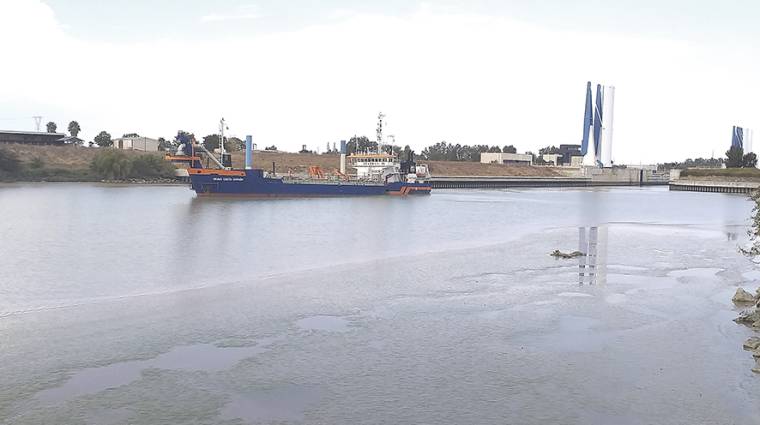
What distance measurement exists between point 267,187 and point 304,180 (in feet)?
17.2

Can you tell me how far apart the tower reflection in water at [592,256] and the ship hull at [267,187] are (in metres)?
29.6

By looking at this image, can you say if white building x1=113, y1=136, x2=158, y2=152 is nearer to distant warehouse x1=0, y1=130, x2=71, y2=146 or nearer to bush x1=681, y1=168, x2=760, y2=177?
distant warehouse x1=0, y1=130, x2=71, y2=146

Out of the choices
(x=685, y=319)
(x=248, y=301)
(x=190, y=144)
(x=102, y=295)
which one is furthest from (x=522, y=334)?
(x=190, y=144)

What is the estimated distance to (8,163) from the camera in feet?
244

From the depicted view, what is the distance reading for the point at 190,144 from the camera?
5331 centimetres

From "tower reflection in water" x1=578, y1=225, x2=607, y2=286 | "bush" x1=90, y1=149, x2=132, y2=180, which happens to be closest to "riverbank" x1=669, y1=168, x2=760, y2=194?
"tower reflection in water" x1=578, y1=225, x2=607, y2=286

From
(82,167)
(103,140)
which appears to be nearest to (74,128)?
(103,140)

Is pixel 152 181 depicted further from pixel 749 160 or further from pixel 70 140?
pixel 749 160

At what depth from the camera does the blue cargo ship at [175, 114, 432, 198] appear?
2055 inches

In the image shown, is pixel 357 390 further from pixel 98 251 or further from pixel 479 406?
pixel 98 251

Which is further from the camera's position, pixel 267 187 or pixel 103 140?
pixel 103 140

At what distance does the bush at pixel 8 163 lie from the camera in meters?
73.9

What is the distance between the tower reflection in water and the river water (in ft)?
0.64

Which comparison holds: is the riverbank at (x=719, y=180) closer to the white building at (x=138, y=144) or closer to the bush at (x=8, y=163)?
the white building at (x=138, y=144)
